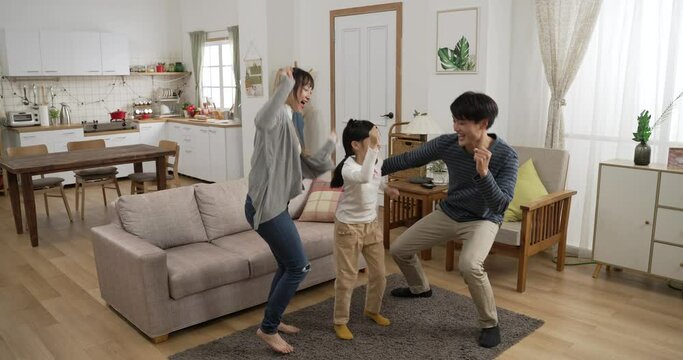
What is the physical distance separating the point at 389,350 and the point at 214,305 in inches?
41.4

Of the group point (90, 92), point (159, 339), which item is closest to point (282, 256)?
point (159, 339)

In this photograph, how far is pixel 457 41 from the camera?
4996 millimetres

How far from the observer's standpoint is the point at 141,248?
122 inches

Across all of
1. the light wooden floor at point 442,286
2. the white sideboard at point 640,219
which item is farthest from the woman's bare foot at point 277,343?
the white sideboard at point 640,219

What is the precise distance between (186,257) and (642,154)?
10.0 feet

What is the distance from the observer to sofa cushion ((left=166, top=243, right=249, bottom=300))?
312 centimetres

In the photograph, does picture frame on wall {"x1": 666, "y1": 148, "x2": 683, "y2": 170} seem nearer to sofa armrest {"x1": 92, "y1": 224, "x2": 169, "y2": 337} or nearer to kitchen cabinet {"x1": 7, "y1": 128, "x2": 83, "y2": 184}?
sofa armrest {"x1": 92, "y1": 224, "x2": 169, "y2": 337}

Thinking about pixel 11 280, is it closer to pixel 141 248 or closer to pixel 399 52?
pixel 141 248

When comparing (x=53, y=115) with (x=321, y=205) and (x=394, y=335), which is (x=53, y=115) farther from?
(x=394, y=335)

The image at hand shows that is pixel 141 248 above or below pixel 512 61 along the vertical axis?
below

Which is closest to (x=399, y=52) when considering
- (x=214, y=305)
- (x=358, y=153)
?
(x=358, y=153)

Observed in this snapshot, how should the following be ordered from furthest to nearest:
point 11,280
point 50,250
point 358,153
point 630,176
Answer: point 50,250 → point 11,280 → point 630,176 → point 358,153

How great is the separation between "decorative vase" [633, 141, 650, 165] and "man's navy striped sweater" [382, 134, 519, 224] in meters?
1.30

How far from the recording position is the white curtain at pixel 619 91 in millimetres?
4020
